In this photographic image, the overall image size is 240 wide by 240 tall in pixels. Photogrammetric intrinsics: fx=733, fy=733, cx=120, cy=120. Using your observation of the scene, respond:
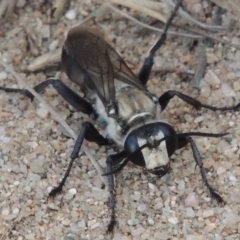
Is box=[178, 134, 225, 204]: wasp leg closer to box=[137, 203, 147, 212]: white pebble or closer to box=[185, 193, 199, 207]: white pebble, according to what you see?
box=[185, 193, 199, 207]: white pebble

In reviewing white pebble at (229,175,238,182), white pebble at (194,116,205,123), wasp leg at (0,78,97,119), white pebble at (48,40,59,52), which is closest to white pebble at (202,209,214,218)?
white pebble at (229,175,238,182)

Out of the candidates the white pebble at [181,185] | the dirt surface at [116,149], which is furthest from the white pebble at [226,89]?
the white pebble at [181,185]

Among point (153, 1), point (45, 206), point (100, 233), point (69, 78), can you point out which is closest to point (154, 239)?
point (100, 233)

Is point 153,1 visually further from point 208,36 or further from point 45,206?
point 45,206

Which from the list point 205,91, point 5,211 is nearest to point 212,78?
point 205,91

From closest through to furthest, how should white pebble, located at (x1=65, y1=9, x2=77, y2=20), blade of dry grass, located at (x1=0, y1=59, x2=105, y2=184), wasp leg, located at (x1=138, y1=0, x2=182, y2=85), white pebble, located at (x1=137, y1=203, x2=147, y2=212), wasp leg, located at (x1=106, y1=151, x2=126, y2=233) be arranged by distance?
wasp leg, located at (x1=106, y1=151, x2=126, y2=233), white pebble, located at (x1=137, y1=203, x2=147, y2=212), blade of dry grass, located at (x1=0, y1=59, x2=105, y2=184), wasp leg, located at (x1=138, y1=0, x2=182, y2=85), white pebble, located at (x1=65, y1=9, x2=77, y2=20)

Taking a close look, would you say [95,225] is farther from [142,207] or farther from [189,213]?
[189,213]
